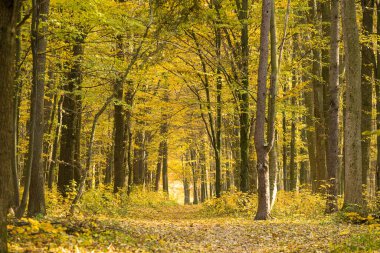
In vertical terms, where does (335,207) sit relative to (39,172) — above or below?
below

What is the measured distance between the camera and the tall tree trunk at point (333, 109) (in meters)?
14.1

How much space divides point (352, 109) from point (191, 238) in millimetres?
5724

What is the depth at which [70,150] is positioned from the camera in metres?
15.8

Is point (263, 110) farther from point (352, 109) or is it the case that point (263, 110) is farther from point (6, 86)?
point (6, 86)

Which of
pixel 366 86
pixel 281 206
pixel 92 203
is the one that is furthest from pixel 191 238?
pixel 366 86

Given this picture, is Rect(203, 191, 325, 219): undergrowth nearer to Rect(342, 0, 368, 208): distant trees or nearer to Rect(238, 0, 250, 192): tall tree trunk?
Rect(238, 0, 250, 192): tall tree trunk

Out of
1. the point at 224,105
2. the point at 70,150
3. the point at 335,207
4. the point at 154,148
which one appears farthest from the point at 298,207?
the point at 154,148

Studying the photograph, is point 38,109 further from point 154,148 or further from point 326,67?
point 154,148

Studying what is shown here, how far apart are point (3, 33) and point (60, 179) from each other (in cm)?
1174

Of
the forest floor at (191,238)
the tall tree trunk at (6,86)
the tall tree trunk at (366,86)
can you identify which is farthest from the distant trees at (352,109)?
the tall tree trunk at (6,86)

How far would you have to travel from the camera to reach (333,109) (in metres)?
14.2

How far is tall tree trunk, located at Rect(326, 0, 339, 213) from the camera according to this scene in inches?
556

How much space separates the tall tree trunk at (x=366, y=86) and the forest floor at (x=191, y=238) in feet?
18.0

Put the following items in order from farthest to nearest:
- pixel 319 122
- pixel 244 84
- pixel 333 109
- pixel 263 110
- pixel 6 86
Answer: pixel 244 84
pixel 319 122
pixel 333 109
pixel 263 110
pixel 6 86
